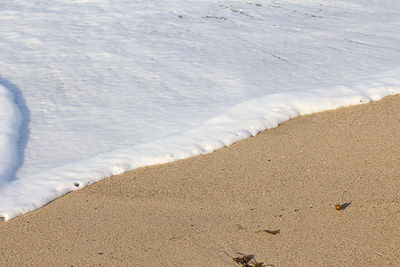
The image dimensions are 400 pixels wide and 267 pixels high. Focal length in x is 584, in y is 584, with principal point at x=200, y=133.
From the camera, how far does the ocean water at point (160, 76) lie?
3646mm

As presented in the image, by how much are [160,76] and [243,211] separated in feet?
7.80

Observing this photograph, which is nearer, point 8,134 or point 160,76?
point 8,134

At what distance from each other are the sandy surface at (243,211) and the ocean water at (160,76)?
21 centimetres

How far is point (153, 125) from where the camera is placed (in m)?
4.08

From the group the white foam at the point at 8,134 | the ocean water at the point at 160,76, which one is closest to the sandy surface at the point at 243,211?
the ocean water at the point at 160,76

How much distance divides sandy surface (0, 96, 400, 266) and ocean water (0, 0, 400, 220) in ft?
0.68

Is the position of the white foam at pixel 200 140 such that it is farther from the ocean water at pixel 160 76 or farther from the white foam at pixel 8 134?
the white foam at pixel 8 134

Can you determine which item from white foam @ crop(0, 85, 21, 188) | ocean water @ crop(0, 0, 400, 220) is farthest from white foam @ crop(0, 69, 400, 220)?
white foam @ crop(0, 85, 21, 188)

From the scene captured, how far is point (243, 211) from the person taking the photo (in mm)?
2875

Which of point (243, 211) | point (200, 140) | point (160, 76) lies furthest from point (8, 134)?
point (243, 211)

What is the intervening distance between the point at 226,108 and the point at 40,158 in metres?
1.40

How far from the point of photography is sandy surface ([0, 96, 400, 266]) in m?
2.54

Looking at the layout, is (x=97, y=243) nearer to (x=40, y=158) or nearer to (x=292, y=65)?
(x=40, y=158)

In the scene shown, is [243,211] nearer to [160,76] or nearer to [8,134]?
[8,134]
